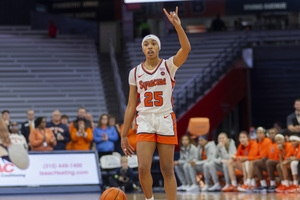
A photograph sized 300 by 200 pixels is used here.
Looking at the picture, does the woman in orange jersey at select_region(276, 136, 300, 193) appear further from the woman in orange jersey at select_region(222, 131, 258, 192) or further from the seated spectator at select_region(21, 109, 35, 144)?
the seated spectator at select_region(21, 109, 35, 144)

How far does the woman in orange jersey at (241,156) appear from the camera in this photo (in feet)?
45.9

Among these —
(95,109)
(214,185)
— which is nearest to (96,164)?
(214,185)

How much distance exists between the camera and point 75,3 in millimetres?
30688

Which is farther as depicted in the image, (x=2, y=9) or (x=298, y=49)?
(x=2, y=9)

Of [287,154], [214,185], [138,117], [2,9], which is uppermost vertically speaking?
[2,9]

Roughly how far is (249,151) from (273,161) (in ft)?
3.25

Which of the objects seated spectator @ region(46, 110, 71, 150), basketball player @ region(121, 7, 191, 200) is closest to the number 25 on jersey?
basketball player @ region(121, 7, 191, 200)

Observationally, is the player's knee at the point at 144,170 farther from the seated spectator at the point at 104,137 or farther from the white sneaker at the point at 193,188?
the seated spectator at the point at 104,137

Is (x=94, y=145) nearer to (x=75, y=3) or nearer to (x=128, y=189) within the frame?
(x=128, y=189)

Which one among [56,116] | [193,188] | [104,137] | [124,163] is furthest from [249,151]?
[56,116]

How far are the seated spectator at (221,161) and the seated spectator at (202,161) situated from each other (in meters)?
0.12

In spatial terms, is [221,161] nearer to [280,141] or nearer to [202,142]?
[202,142]

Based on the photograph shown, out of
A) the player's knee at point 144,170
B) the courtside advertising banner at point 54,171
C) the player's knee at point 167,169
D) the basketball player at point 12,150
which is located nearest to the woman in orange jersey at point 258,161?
the courtside advertising banner at point 54,171

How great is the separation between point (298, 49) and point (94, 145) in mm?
11168
